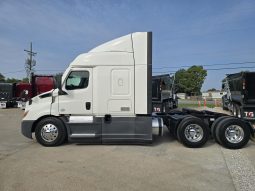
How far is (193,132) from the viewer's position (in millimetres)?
8414

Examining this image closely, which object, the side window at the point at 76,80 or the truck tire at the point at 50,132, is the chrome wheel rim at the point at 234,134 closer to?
the side window at the point at 76,80

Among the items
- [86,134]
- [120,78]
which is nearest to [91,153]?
[86,134]

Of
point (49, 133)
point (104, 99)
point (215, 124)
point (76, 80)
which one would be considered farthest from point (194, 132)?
point (49, 133)

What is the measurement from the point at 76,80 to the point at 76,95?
0.46 metres

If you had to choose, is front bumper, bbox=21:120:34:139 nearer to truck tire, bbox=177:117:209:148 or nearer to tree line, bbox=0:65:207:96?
truck tire, bbox=177:117:209:148

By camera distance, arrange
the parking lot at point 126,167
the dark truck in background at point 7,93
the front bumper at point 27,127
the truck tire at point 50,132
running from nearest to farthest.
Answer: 1. the parking lot at point 126,167
2. the truck tire at point 50,132
3. the front bumper at point 27,127
4. the dark truck in background at point 7,93

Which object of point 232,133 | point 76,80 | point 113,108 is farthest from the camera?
point 76,80

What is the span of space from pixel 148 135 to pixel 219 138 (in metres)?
2.08

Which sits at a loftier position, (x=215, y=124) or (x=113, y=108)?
(x=113, y=108)

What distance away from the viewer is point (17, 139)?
32.2 feet

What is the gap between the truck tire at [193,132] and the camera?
8.33 metres

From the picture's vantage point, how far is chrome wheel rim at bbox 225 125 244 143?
8281mm

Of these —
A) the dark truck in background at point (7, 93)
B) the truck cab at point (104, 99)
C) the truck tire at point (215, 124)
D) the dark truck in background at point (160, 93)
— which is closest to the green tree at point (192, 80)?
the dark truck in background at point (7, 93)

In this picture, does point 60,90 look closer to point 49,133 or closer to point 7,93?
point 49,133
